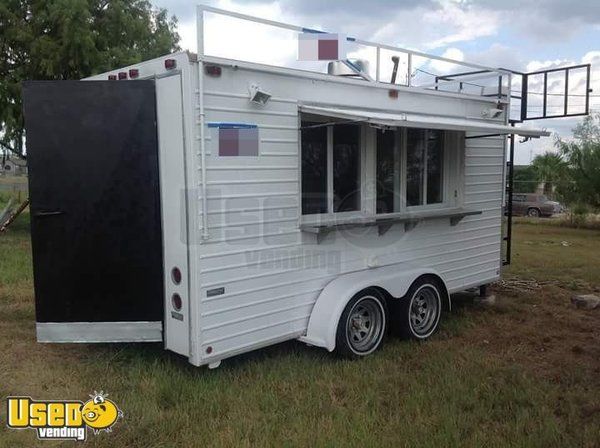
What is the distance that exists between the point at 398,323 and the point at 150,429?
270cm

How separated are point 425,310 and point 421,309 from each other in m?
0.08

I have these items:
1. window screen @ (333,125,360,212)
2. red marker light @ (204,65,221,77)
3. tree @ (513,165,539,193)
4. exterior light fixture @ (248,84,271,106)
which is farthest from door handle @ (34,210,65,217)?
tree @ (513,165,539,193)

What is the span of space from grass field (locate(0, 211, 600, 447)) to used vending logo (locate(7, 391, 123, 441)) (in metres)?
0.08

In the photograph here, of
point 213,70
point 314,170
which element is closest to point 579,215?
point 314,170

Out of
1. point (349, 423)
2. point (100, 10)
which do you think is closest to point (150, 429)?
point (349, 423)

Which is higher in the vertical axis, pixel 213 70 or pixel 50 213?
pixel 213 70

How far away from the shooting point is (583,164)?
20.3 m

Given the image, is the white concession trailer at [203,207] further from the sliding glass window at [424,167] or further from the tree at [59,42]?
the tree at [59,42]

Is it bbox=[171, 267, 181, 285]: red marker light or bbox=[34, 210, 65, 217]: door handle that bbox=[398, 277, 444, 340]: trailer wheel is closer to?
bbox=[171, 267, 181, 285]: red marker light

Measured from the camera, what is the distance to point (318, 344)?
484 centimetres

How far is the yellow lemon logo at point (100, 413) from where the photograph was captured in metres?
3.76

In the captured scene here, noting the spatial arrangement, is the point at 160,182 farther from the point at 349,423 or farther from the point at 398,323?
the point at 398,323

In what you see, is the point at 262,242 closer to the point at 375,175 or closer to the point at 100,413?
the point at 375,175

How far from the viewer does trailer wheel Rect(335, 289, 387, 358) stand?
496cm
